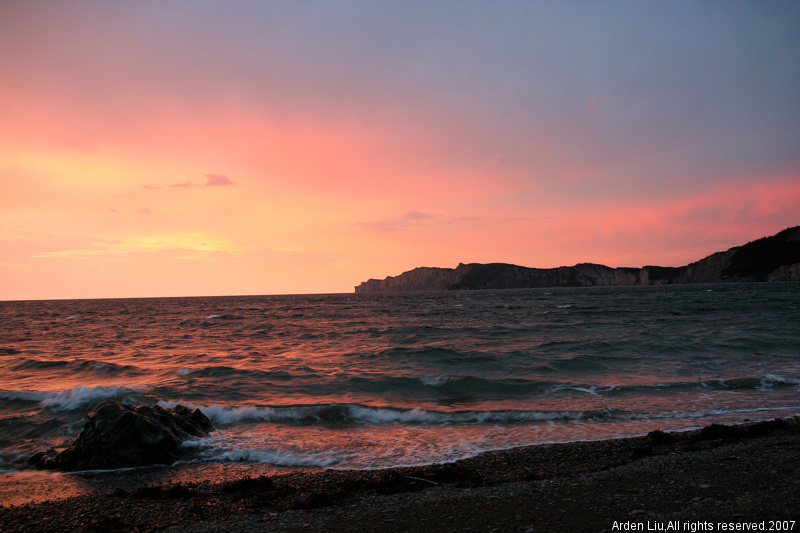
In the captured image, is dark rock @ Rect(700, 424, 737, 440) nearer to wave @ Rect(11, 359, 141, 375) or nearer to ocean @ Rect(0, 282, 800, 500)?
ocean @ Rect(0, 282, 800, 500)

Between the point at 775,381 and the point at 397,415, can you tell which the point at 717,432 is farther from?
the point at 775,381

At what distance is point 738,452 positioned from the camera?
728 cm

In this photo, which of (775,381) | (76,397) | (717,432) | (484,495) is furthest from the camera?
(775,381)

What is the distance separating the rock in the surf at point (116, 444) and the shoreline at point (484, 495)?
0.71 meters

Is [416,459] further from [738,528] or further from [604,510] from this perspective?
[738,528]

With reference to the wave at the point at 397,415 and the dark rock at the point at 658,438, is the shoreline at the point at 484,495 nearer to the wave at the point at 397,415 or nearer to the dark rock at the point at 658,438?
the dark rock at the point at 658,438

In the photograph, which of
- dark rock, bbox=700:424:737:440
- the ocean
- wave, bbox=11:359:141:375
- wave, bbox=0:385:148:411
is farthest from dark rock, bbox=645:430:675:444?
wave, bbox=11:359:141:375

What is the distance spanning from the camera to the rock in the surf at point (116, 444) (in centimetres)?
852

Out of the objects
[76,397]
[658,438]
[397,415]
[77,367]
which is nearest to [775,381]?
[658,438]

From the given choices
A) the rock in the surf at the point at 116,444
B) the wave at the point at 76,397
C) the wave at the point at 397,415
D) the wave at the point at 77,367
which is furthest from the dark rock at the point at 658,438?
the wave at the point at 77,367

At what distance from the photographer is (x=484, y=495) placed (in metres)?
6.06

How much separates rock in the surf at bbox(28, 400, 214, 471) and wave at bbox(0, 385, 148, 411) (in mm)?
4591

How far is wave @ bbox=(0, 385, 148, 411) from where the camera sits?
12.9 m

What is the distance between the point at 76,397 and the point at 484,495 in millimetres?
13751
